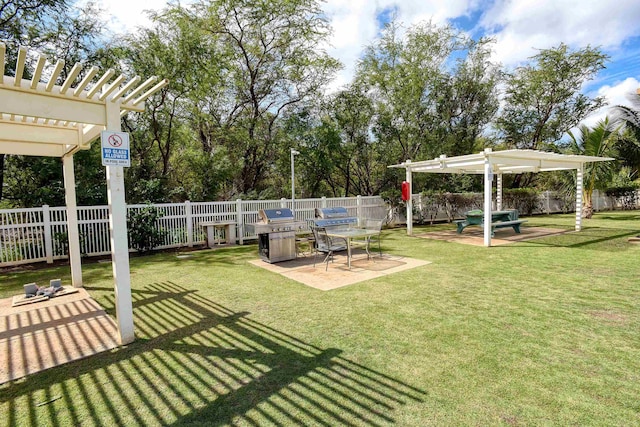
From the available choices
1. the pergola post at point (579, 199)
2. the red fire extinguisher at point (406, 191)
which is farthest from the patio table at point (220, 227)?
the pergola post at point (579, 199)

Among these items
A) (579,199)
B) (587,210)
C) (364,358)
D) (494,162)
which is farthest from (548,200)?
(364,358)

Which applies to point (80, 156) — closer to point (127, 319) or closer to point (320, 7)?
point (127, 319)

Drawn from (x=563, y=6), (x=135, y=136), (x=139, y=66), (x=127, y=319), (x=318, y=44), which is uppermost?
(x=318, y=44)

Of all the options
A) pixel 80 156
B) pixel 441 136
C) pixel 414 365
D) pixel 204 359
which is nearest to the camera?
pixel 414 365

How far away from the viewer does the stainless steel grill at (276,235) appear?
712 cm

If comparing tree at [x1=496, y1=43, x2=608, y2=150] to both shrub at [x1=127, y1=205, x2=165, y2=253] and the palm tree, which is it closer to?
the palm tree

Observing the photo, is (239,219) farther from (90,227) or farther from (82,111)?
(82,111)

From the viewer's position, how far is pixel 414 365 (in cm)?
276

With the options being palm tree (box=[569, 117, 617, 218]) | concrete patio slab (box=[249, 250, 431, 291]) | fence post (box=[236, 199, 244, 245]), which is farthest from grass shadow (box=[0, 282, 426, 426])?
palm tree (box=[569, 117, 617, 218])

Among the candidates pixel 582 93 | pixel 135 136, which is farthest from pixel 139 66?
pixel 582 93

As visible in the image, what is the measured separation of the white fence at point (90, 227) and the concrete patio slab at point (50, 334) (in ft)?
11.0

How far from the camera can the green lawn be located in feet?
7.21

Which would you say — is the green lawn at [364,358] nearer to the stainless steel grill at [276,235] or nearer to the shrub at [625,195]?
the stainless steel grill at [276,235]

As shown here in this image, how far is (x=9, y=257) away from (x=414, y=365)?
29.7 ft
